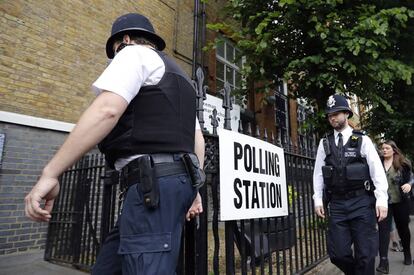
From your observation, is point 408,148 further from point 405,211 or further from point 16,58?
point 16,58

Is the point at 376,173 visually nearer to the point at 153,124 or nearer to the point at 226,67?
the point at 153,124

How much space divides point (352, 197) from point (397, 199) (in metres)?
2.37

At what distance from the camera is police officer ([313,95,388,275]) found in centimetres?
317

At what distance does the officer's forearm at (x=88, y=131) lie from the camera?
1382 millimetres

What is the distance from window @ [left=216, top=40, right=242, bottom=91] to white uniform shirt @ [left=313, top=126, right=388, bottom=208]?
7351 mm

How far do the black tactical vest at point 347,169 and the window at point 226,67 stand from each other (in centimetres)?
754

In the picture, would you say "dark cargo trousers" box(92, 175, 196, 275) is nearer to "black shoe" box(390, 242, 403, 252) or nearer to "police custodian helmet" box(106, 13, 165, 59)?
"police custodian helmet" box(106, 13, 165, 59)

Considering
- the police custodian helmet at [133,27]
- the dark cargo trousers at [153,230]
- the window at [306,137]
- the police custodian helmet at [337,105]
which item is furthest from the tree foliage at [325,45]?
the dark cargo trousers at [153,230]

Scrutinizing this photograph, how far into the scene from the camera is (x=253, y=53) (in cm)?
688

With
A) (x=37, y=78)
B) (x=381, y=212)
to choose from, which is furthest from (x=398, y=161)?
(x=37, y=78)

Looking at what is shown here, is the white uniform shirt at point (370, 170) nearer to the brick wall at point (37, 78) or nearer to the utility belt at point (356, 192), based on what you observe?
the utility belt at point (356, 192)

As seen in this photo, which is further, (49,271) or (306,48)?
(306,48)

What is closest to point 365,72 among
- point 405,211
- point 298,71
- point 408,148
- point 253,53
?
point 298,71

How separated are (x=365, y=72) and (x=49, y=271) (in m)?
6.29
